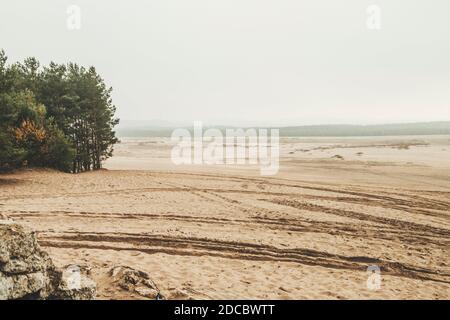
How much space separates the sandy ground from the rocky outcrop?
1.03 meters

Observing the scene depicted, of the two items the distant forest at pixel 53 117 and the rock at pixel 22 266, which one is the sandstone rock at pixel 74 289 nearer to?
the rock at pixel 22 266

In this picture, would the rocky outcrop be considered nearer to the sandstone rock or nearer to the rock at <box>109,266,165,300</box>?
the sandstone rock

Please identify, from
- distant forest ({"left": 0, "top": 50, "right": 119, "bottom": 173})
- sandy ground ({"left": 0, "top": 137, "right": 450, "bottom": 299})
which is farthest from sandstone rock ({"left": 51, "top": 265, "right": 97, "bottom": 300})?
distant forest ({"left": 0, "top": 50, "right": 119, "bottom": 173})

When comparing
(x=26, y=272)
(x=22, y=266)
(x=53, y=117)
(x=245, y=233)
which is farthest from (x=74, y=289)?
(x=53, y=117)

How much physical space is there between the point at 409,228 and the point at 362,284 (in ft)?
20.1

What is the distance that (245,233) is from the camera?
12.1 meters

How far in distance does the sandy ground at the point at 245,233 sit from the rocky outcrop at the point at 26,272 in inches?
40.4

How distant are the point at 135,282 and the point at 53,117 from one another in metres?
Result: 21.2

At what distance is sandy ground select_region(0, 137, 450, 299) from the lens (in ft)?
26.7

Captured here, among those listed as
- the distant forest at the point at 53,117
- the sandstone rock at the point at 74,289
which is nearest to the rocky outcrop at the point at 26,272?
the sandstone rock at the point at 74,289

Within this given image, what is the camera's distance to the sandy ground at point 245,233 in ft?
26.7

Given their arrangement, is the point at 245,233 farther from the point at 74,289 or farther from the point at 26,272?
the point at 26,272

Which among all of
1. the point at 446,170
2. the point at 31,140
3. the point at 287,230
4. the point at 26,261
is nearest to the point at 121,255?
the point at 26,261
